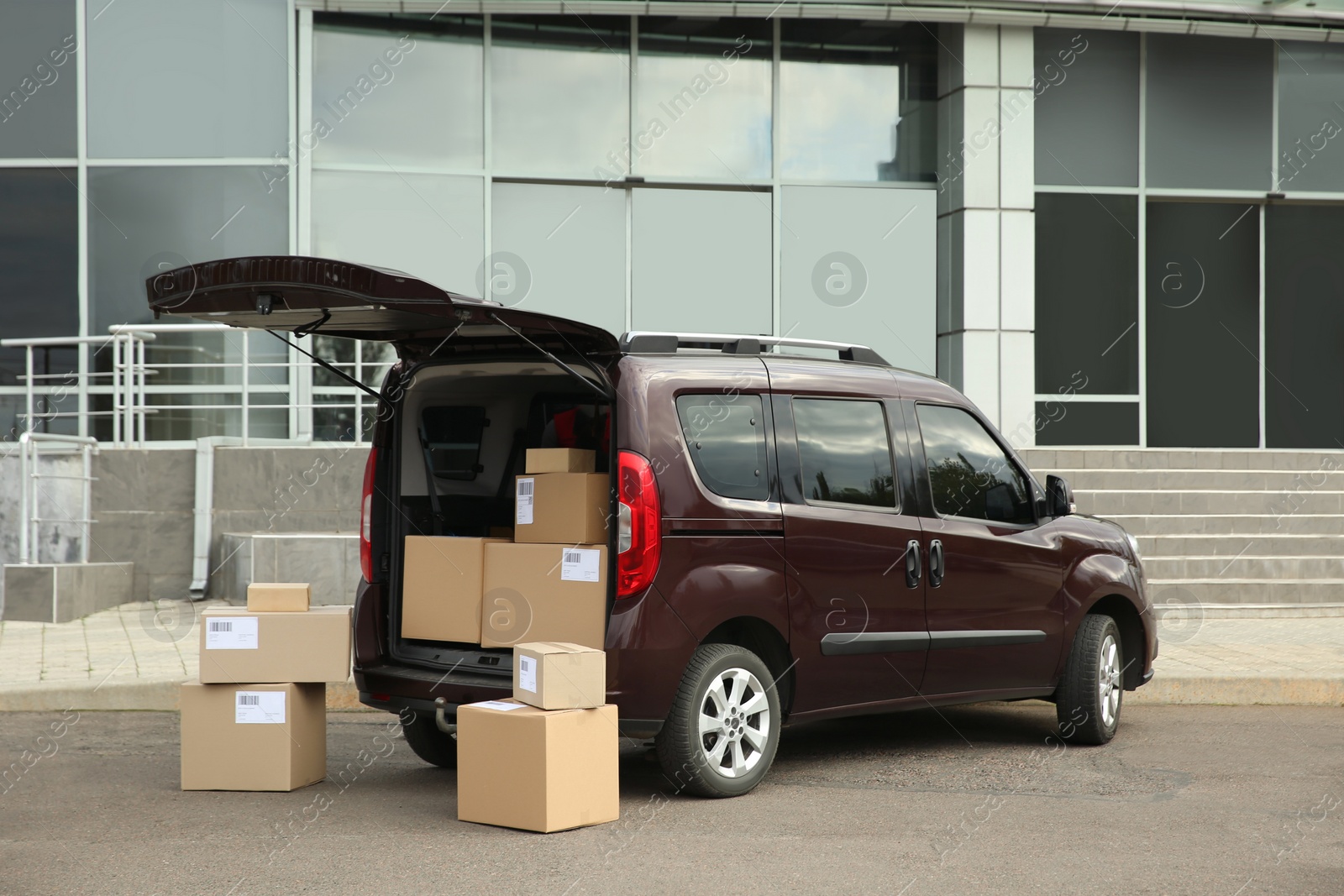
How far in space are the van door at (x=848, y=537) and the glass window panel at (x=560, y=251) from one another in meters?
9.70

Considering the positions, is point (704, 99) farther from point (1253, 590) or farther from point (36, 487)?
point (36, 487)

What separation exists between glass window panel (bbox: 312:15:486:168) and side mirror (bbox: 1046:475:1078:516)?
10266 millimetres

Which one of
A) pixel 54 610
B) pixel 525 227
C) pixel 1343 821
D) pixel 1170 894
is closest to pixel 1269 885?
pixel 1170 894

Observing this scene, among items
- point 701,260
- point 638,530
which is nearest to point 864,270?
point 701,260

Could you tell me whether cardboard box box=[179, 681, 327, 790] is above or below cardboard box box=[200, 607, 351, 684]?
below

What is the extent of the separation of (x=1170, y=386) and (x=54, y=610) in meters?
13.2

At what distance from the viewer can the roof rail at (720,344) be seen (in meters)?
5.96

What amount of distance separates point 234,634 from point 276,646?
0.19m

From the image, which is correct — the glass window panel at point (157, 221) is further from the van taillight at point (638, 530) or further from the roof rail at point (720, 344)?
the van taillight at point (638, 530)

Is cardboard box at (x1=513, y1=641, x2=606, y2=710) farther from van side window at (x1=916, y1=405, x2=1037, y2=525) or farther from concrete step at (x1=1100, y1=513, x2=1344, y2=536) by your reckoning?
concrete step at (x1=1100, y1=513, x2=1344, y2=536)

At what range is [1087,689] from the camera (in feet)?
23.8

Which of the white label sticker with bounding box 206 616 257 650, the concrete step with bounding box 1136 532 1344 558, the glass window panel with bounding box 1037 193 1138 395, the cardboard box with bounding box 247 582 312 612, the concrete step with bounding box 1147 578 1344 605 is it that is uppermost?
the glass window panel with bounding box 1037 193 1138 395

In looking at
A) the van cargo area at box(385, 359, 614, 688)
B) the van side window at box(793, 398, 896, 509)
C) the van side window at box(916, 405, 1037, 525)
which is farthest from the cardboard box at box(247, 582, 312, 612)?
the van side window at box(916, 405, 1037, 525)

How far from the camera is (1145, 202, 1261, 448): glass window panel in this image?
17.6 metres
